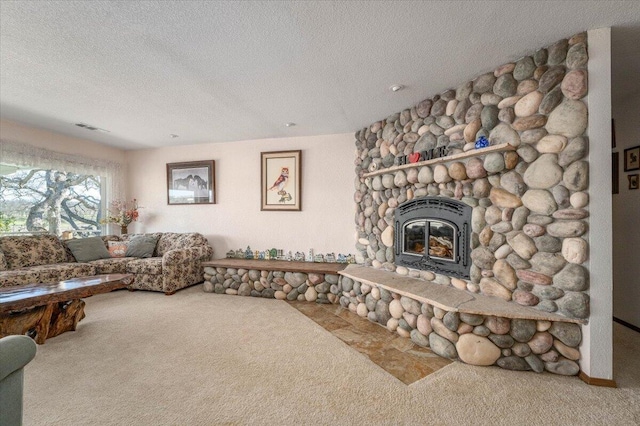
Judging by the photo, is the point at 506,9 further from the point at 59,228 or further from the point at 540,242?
the point at 59,228

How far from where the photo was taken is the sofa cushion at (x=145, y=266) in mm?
3781

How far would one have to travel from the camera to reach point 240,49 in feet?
6.25

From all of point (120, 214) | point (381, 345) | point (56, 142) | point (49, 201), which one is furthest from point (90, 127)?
point (381, 345)

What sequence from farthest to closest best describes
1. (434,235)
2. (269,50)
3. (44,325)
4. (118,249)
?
(118,249) < (434,235) < (44,325) < (269,50)

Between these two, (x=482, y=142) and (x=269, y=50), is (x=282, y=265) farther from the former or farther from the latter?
(x=482, y=142)

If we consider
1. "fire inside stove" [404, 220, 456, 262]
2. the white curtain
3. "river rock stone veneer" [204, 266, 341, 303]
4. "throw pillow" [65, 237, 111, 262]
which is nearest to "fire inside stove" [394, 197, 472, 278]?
"fire inside stove" [404, 220, 456, 262]

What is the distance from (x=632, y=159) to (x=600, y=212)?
1.56 metres

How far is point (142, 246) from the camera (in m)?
4.36

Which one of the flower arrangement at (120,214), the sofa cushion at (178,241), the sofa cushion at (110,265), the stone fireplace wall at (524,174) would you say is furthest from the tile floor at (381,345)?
the flower arrangement at (120,214)

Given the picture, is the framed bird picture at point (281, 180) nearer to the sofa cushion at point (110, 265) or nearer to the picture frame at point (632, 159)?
the sofa cushion at point (110, 265)

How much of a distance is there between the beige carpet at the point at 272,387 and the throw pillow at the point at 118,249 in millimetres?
2046

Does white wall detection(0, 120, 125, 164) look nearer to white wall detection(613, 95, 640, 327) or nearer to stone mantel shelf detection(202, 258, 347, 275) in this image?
stone mantel shelf detection(202, 258, 347, 275)

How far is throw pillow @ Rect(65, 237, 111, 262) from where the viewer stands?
388 cm

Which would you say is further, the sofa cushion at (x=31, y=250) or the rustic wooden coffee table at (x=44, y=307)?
the sofa cushion at (x=31, y=250)
